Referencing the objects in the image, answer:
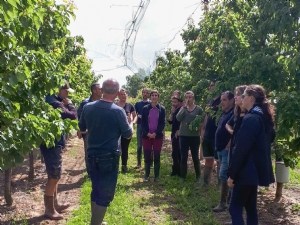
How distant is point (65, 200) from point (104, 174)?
2.61 m

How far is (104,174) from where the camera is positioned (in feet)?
16.9

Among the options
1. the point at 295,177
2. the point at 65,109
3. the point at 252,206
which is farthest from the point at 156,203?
the point at 295,177

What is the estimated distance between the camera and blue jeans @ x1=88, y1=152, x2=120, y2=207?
514 cm

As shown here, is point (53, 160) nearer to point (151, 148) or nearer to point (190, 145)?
point (151, 148)

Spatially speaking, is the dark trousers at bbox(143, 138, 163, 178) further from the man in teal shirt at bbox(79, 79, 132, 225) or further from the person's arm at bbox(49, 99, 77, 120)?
the man in teal shirt at bbox(79, 79, 132, 225)

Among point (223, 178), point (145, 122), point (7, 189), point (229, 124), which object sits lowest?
point (7, 189)

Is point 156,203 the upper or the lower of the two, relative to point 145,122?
lower

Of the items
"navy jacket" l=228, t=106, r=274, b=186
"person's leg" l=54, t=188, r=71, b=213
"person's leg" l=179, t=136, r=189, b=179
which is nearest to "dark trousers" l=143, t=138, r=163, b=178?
"person's leg" l=179, t=136, r=189, b=179

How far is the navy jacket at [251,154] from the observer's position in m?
4.68

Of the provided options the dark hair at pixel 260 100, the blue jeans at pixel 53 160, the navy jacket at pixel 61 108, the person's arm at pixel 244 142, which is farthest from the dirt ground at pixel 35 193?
the dark hair at pixel 260 100

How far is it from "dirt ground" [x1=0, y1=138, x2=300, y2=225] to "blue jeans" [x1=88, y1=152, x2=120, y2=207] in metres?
1.27

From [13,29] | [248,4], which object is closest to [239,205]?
[13,29]

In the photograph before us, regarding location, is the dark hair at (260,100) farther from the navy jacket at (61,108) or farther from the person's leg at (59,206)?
the person's leg at (59,206)

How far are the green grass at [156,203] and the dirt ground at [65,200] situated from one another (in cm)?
29
